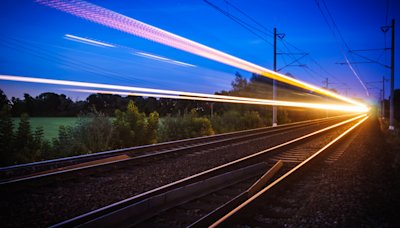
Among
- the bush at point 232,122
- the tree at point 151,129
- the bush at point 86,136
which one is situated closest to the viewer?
the bush at point 86,136

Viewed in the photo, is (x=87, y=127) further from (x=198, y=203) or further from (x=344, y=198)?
(x=344, y=198)

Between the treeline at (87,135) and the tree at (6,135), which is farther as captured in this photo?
the treeline at (87,135)

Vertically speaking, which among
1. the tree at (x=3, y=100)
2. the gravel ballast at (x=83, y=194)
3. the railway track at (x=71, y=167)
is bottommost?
the gravel ballast at (x=83, y=194)

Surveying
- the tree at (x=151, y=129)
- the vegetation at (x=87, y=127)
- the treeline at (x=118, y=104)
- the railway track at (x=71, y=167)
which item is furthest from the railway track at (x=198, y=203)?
the treeline at (x=118, y=104)

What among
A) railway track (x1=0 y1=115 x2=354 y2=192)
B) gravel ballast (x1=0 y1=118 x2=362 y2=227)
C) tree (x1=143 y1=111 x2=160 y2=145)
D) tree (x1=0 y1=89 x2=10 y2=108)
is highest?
tree (x1=0 y1=89 x2=10 y2=108)

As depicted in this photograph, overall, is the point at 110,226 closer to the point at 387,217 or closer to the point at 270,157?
the point at 387,217

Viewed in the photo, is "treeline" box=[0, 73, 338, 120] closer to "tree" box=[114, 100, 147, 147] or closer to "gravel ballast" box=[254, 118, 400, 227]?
"tree" box=[114, 100, 147, 147]

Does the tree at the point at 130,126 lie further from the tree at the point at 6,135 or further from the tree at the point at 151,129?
the tree at the point at 6,135

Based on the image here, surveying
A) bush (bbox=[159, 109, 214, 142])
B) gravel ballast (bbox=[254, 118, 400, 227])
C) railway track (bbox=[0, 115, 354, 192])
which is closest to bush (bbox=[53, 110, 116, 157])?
railway track (bbox=[0, 115, 354, 192])

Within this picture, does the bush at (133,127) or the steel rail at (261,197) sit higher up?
the bush at (133,127)

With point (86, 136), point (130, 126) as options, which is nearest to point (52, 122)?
point (86, 136)

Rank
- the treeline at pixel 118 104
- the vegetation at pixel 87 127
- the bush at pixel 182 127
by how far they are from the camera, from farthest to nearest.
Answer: the bush at pixel 182 127 → the treeline at pixel 118 104 → the vegetation at pixel 87 127

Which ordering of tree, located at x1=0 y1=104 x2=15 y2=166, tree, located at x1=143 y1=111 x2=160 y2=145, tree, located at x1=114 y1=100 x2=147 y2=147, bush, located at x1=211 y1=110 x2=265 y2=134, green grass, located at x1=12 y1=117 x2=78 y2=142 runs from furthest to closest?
bush, located at x1=211 y1=110 x2=265 y2=134 → tree, located at x1=143 y1=111 x2=160 y2=145 → tree, located at x1=114 y1=100 x2=147 y2=147 → green grass, located at x1=12 y1=117 x2=78 y2=142 → tree, located at x1=0 y1=104 x2=15 y2=166

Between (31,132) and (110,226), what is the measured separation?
8.05m
